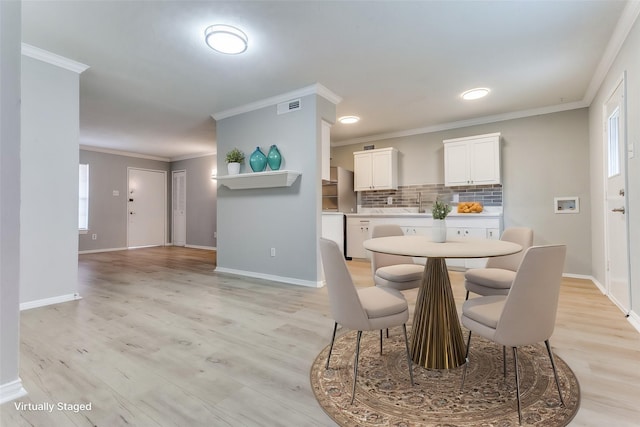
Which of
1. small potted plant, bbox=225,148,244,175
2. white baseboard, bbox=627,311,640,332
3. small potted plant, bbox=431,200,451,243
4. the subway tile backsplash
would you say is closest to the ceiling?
small potted plant, bbox=225,148,244,175

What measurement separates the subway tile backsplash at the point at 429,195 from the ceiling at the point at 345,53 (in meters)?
1.19

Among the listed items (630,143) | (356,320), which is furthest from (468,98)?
(356,320)

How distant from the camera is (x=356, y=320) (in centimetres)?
157

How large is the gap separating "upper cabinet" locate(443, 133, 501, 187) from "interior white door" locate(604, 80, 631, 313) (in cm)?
141

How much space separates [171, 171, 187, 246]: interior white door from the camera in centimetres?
838

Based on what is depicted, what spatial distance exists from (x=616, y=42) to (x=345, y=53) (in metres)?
2.41

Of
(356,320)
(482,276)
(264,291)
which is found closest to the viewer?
(356,320)

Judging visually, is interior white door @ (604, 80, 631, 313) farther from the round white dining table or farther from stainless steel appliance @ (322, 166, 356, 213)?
stainless steel appliance @ (322, 166, 356, 213)

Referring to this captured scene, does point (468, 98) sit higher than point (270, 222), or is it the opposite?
point (468, 98)

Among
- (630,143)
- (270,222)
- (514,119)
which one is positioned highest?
(514,119)

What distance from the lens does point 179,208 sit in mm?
8500

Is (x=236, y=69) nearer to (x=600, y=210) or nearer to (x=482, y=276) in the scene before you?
(x=482, y=276)

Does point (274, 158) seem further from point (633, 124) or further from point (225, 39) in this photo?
point (633, 124)

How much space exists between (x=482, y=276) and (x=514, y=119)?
3.61 metres
